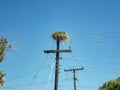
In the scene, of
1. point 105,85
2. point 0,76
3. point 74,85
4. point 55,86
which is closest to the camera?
point 0,76

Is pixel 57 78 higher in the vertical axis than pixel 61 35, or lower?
lower

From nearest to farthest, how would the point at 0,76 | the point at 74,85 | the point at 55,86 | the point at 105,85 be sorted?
the point at 0,76
the point at 55,86
the point at 74,85
the point at 105,85

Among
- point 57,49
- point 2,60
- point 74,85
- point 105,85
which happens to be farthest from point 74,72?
point 2,60

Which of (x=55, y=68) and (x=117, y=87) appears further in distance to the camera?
(x=117, y=87)

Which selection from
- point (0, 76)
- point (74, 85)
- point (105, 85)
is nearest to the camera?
point (0, 76)

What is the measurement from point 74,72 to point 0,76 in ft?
95.4

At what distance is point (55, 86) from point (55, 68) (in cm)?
179

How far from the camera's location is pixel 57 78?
28.1 metres

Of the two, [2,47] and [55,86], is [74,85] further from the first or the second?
[2,47]

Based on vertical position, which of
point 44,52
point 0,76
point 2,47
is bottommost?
point 0,76

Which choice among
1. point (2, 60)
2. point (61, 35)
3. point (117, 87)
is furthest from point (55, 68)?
point (117, 87)

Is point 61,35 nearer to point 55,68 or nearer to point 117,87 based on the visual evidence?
point 55,68

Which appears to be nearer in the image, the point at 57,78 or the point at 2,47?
the point at 2,47

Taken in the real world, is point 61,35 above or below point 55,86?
above
